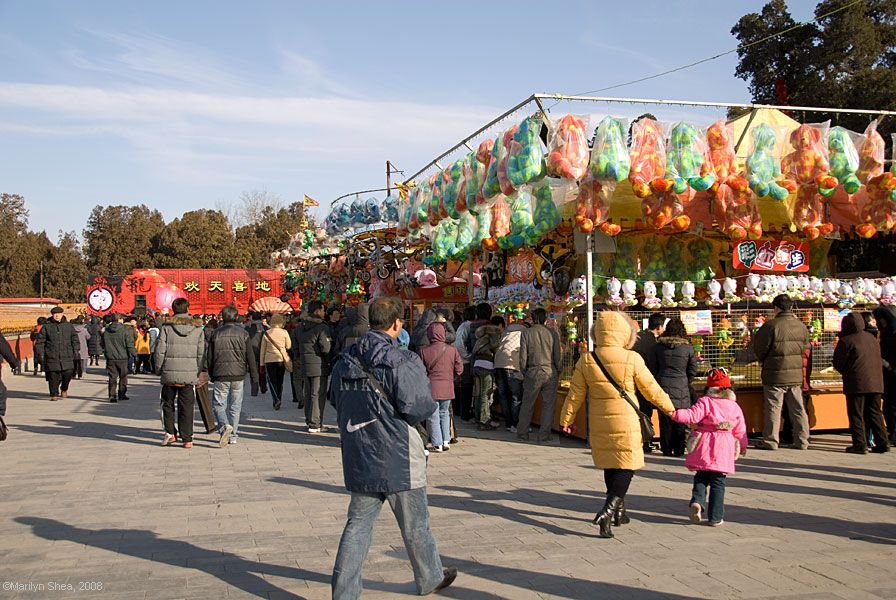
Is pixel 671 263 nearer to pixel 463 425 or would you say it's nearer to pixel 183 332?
pixel 463 425

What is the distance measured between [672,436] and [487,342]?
316 centimetres

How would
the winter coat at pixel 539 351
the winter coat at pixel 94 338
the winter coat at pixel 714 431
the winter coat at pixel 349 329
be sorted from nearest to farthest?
the winter coat at pixel 714 431 < the winter coat at pixel 349 329 < the winter coat at pixel 539 351 < the winter coat at pixel 94 338

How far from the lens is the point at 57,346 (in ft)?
55.6

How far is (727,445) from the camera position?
6.61 metres

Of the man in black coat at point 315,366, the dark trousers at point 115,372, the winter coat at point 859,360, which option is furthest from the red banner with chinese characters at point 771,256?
the dark trousers at point 115,372

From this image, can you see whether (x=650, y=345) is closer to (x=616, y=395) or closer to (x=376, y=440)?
(x=616, y=395)

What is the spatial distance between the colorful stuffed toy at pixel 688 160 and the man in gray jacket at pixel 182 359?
647 centimetres

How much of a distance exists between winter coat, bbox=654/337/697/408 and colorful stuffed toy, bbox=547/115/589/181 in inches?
89.1

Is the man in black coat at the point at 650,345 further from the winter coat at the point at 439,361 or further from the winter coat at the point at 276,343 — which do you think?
the winter coat at the point at 276,343

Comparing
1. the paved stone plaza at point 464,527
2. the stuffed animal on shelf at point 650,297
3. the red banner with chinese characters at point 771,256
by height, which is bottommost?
the paved stone plaza at point 464,527

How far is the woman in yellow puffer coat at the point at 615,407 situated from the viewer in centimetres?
636

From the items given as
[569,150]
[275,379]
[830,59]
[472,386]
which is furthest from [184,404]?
[830,59]

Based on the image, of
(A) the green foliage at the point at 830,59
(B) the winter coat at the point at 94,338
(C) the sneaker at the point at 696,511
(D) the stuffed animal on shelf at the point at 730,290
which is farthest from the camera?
(B) the winter coat at the point at 94,338

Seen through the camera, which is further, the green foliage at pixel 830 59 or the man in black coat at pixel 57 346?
the green foliage at pixel 830 59
